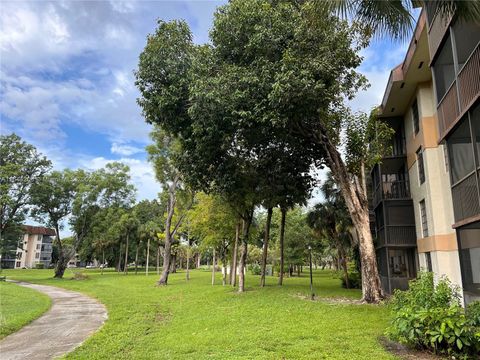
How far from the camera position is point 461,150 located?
37.6 feet

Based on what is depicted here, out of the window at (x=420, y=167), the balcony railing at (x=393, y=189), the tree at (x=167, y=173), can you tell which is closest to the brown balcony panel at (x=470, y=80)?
the window at (x=420, y=167)

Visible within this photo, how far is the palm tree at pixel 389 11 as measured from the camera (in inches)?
255

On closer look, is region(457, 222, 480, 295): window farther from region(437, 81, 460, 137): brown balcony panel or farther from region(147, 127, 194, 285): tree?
region(147, 127, 194, 285): tree

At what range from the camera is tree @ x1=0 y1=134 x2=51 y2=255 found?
3662cm

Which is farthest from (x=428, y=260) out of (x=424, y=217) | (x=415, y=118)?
(x=415, y=118)

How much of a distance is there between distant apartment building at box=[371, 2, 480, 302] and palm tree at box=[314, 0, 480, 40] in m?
1.96

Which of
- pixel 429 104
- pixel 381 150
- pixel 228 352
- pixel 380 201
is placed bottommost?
pixel 228 352

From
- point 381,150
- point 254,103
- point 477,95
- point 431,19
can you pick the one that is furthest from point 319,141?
point 477,95

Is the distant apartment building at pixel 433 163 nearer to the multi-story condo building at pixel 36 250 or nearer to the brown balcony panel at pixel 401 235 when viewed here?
the brown balcony panel at pixel 401 235

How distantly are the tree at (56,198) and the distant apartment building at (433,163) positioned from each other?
1253 inches

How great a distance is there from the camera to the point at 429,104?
16.3 metres

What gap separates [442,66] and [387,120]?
395 inches

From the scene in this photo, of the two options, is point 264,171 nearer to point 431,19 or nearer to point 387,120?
point 387,120

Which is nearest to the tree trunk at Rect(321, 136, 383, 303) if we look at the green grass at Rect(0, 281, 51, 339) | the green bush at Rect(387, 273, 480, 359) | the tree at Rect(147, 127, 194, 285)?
the green bush at Rect(387, 273, 480, 359)
